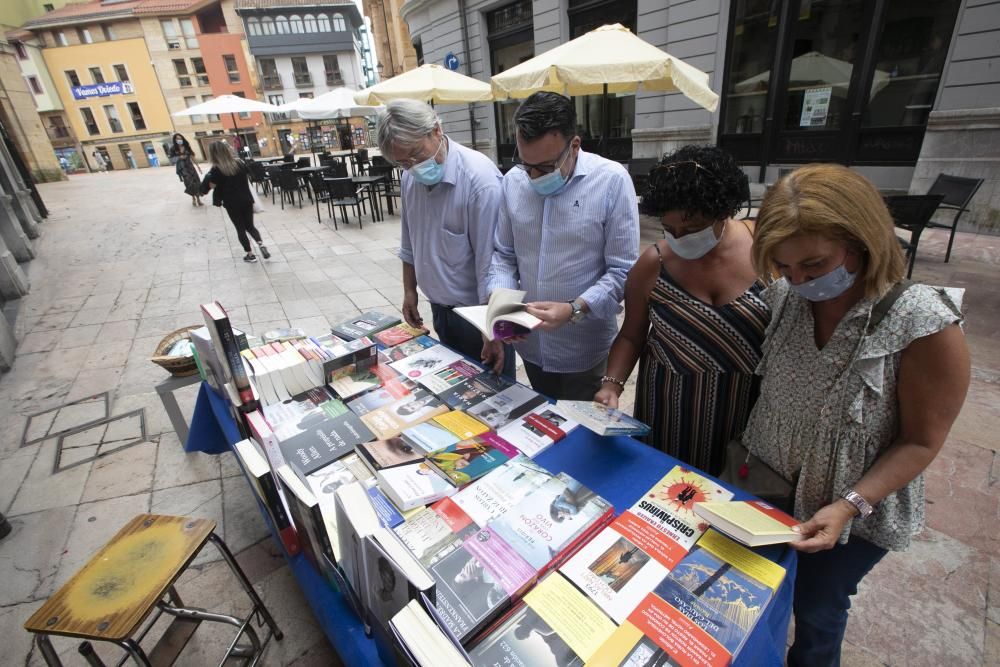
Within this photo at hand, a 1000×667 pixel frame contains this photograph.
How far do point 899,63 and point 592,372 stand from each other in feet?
26.3

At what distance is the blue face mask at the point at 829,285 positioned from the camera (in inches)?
40.3

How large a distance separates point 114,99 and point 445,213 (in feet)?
156

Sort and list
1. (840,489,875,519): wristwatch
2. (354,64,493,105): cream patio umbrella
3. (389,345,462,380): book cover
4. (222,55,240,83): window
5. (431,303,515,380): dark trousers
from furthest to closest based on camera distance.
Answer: (222,55,240,83): window → (354,64,493,105): cream patio umbrella → (431,303,515,380): dark trousers → (389,345,462,380): book cover → (840,489,875,519): wristwatch

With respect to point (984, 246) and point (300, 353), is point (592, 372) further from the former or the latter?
point (984, 246)

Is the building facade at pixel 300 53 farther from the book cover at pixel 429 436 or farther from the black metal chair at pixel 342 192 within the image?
the book cover at pixel 429 436

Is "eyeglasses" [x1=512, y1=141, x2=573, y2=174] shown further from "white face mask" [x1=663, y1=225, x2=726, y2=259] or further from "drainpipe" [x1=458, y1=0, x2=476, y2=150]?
"drainpipe" [x1=458, y1=0, x2=476, y2=150]

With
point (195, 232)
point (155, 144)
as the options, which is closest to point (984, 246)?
point (195, 232)

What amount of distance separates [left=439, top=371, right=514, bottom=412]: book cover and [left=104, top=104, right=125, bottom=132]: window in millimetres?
47956

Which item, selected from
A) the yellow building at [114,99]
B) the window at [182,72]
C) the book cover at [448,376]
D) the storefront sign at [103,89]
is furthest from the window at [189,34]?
the book cover at [448,376]

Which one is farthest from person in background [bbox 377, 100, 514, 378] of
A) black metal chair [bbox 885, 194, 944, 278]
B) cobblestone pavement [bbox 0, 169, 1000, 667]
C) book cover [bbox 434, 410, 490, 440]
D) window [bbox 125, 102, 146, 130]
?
window [bbox 125, 102, 146, 130]

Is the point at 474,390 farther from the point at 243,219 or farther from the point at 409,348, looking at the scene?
the point at 243,219

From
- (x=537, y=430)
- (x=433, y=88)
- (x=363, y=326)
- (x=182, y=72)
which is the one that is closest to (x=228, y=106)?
(x=433, y=88)

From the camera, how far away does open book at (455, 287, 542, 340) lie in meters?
1.52

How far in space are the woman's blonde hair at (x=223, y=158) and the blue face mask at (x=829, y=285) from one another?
7388 mm
